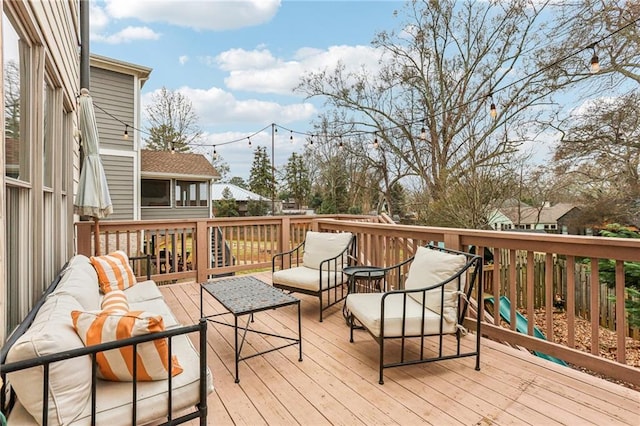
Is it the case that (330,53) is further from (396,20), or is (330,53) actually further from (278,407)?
(278,407)

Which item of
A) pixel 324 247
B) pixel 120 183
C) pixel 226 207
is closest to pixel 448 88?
pixel 324 247

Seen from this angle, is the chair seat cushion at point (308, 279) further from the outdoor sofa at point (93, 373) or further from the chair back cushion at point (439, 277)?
the outdoor sofa at point (93, 373)

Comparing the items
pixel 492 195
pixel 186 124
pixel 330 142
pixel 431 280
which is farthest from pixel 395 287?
pixel 186 124

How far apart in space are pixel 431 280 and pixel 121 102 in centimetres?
1048

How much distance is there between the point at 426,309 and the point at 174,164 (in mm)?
11771

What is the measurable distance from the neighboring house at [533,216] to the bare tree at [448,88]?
136 cm

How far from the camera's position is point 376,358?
2.58m

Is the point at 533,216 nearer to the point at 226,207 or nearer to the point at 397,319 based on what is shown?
the point at 397,319

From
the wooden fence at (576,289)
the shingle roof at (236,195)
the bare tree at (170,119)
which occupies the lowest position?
the wooden fence at (576,289)

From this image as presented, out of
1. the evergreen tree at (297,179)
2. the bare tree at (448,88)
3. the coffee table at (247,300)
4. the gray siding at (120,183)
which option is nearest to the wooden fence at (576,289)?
the bare tree at (448,88)

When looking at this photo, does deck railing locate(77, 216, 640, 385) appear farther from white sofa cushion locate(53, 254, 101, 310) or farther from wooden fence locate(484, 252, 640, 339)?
white sofa cushion locate(53, 254, 101, 310)

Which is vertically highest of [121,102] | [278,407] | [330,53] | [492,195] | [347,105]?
[330,53]

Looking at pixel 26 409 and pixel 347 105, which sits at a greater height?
pixel 347 105

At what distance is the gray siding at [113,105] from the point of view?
30.6 feet
